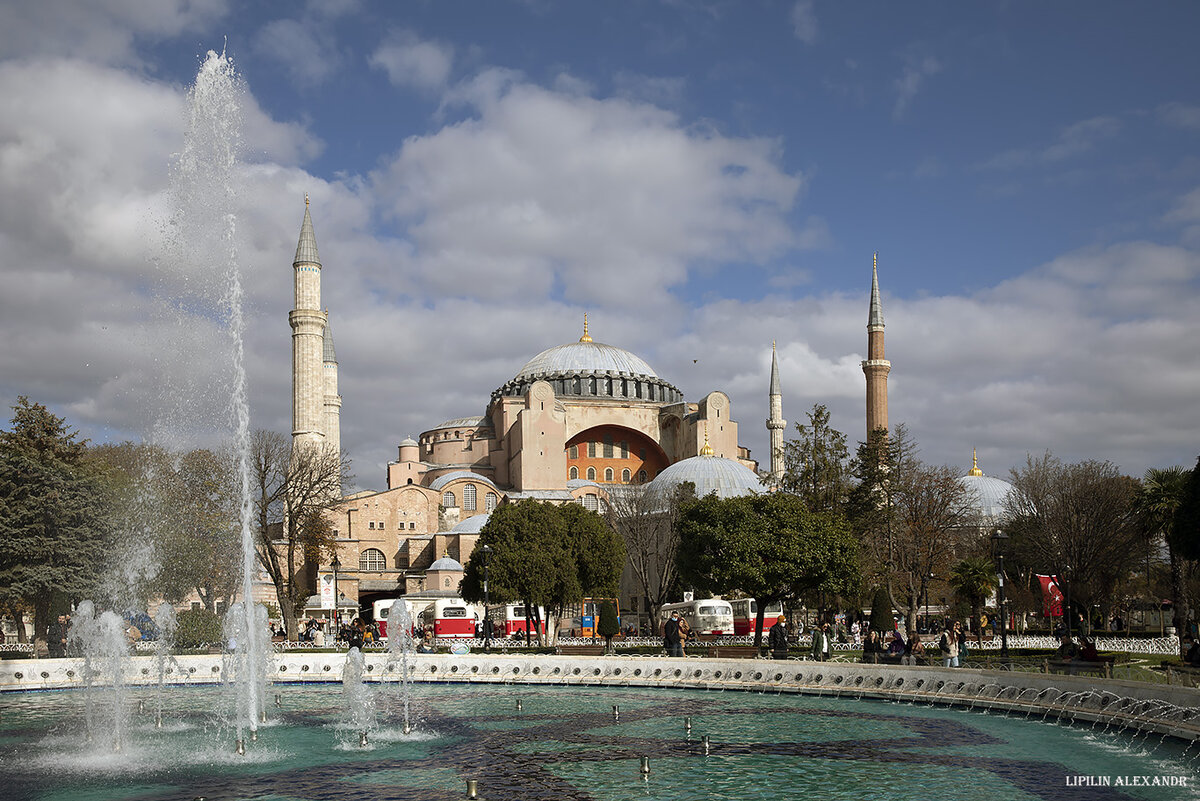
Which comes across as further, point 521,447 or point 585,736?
point 521,447

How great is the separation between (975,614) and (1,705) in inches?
1192

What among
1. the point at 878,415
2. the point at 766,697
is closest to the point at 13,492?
the point at 766,697

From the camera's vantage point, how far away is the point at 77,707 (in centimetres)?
1748

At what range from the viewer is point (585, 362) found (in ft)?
211

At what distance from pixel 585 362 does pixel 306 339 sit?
21.6m

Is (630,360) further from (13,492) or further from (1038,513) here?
(13,492)

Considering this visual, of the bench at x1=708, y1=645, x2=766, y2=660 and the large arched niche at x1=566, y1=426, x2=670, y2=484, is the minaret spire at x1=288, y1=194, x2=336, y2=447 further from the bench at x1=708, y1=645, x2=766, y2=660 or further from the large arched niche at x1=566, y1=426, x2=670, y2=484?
the bench at x1=708, y1=645, x2=766, y2=660

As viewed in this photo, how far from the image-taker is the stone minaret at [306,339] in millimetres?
46219

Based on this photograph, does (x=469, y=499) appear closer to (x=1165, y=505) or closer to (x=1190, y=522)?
(x=1165, y=505)

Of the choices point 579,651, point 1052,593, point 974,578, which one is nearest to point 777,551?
point 579,651

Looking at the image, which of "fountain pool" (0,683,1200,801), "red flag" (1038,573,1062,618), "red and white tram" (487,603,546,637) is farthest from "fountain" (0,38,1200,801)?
"red and white tram" (487,603,546,637)

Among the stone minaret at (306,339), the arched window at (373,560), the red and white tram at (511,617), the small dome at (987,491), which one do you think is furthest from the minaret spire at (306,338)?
the small dome at (987,491)

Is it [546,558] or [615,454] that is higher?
[615,454]

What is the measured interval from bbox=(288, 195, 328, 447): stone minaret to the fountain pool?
3006cm
